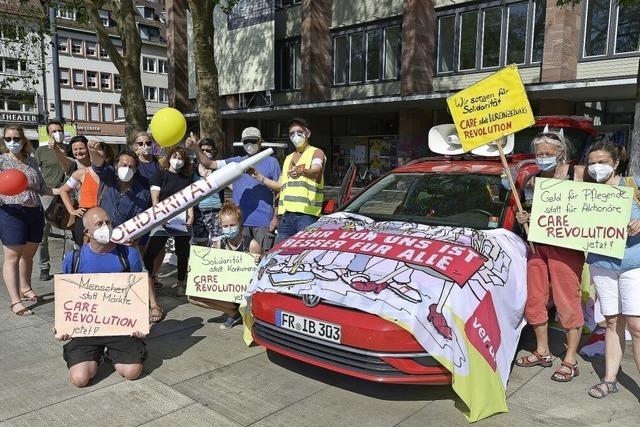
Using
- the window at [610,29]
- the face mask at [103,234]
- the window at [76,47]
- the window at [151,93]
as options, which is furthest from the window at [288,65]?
the window at [76,47]

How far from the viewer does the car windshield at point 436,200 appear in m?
4.18

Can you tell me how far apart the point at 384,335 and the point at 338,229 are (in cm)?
123

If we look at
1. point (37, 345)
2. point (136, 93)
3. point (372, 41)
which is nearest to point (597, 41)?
point (372, 41)

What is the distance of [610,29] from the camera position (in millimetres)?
14422

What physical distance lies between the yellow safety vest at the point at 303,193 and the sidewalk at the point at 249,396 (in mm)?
1525

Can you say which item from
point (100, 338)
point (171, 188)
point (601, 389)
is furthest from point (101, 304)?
point (601, 389)

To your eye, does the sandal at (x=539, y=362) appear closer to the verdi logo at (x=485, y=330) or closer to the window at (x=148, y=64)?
the verdi logo at (x=485, y=330)

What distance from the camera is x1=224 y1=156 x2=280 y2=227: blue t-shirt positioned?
543 cm

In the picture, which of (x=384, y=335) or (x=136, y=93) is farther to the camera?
(x=136, y=93)

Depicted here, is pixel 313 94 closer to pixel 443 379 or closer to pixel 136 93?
pixel 136 93

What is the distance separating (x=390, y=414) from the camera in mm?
3256

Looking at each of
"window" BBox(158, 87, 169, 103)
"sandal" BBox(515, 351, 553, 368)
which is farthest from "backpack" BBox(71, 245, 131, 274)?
"window" BBox(158, 87, 169, 103)

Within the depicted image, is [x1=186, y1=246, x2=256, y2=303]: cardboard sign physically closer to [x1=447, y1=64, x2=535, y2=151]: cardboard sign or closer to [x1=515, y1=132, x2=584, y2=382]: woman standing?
[x1=447, y1=64, x2=535, y2=151]: cardboard sign

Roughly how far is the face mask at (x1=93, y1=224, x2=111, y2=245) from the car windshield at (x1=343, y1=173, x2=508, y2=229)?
82.3 inches
